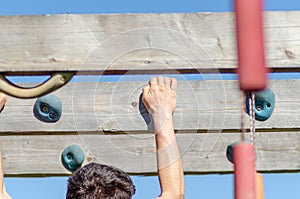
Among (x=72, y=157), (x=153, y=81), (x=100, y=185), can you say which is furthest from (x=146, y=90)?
(x=100, y=185)

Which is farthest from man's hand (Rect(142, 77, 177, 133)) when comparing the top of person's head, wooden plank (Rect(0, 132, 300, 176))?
the top of person's head

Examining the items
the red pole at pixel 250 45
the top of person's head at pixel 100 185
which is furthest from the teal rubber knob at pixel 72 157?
Result: the red pole at pixel 250 45

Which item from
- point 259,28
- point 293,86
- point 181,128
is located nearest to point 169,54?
point 181,128

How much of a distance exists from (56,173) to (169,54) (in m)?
0.76

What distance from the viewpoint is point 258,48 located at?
168cm

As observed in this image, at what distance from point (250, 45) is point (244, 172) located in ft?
0.85

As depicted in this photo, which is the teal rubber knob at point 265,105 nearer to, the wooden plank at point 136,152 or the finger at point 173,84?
the wooden plank at point 136,152

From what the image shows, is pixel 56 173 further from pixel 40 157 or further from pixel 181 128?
pixel 181 128

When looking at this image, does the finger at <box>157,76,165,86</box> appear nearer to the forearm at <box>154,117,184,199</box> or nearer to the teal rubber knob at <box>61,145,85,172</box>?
the forearm at <box>154,117,184,199</box>

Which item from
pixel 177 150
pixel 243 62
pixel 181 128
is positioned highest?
pixel 181 128

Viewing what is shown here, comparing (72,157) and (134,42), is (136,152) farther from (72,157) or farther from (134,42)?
(134,42)

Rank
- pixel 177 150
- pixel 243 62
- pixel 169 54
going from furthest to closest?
pixel 169 54, pixel 177 150, pixel 243 62

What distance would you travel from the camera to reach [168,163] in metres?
3.41

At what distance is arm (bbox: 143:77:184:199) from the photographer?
11.0ft
